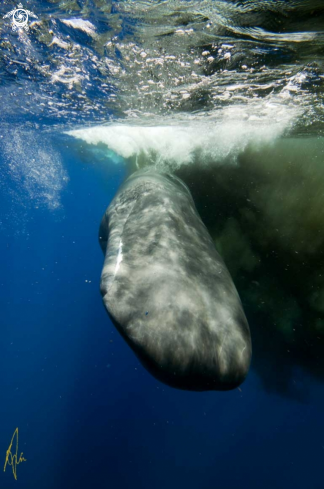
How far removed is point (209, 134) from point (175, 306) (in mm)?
12214

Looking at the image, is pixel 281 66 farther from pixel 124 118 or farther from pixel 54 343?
pixel 54 343

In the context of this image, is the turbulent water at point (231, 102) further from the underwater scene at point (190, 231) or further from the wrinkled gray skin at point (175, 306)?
the wrinkled gray skin at point (175, 306)

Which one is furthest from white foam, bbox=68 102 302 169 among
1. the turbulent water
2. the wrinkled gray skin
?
the wrinkled gray skin

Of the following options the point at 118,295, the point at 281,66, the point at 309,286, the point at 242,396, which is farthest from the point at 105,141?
A: the point at 242,396

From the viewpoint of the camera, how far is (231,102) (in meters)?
9.48

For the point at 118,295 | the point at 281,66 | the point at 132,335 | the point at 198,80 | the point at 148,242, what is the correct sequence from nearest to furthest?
the point at 132,335 < the point at 118,295 < the point at 148,242 < the point at 281,66 < the point at 198,80

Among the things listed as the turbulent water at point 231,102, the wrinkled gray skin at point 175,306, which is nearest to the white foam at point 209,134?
the turbulent water at point 231,102

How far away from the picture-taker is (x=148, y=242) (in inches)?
148

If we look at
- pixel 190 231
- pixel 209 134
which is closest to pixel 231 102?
pixel 209 134

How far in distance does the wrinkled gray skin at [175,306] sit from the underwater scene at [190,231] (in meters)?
0.02

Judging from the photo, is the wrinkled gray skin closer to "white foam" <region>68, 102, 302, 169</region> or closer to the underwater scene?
the underwater scene

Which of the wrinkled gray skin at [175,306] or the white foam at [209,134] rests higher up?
the wrinkled gray skin at [175,306]

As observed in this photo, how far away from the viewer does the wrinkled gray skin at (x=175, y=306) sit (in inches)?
104

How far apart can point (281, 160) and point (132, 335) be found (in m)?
8.60
